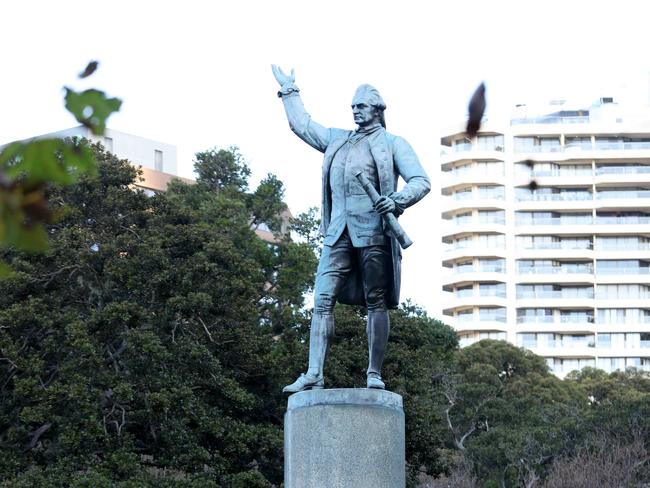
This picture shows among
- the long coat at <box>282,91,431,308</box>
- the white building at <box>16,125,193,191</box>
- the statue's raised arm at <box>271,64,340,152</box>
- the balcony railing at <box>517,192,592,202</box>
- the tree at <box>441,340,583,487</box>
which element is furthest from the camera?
the balcony railing at <box>517,192,592,202</box>

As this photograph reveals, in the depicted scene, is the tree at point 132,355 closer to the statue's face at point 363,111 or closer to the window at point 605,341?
the statue's face at point 363,111

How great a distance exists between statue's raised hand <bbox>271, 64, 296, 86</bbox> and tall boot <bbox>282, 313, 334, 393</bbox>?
2.01 metres

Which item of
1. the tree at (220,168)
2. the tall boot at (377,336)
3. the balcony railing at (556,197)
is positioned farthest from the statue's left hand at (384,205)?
the balcony railing at (556,197)

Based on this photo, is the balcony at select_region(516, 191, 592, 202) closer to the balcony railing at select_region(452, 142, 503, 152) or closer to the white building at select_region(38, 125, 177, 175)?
the balcony railing at select_region(452, 142, 503, 152)

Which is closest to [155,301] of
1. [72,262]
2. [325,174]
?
[72,262]

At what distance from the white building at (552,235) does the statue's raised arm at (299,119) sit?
92.1 metres

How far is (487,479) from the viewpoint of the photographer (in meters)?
34.3

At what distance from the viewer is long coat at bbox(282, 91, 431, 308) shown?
30.5ft

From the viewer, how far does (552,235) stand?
104 meters

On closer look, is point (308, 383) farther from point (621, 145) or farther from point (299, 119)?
point (621, 145)

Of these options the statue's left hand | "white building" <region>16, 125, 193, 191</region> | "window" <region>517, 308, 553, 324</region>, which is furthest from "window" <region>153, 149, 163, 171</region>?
the statue's left hand

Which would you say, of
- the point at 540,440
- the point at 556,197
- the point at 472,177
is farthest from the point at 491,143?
the point at 540,440

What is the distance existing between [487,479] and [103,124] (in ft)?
108

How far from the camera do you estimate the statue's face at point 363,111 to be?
9.67m
